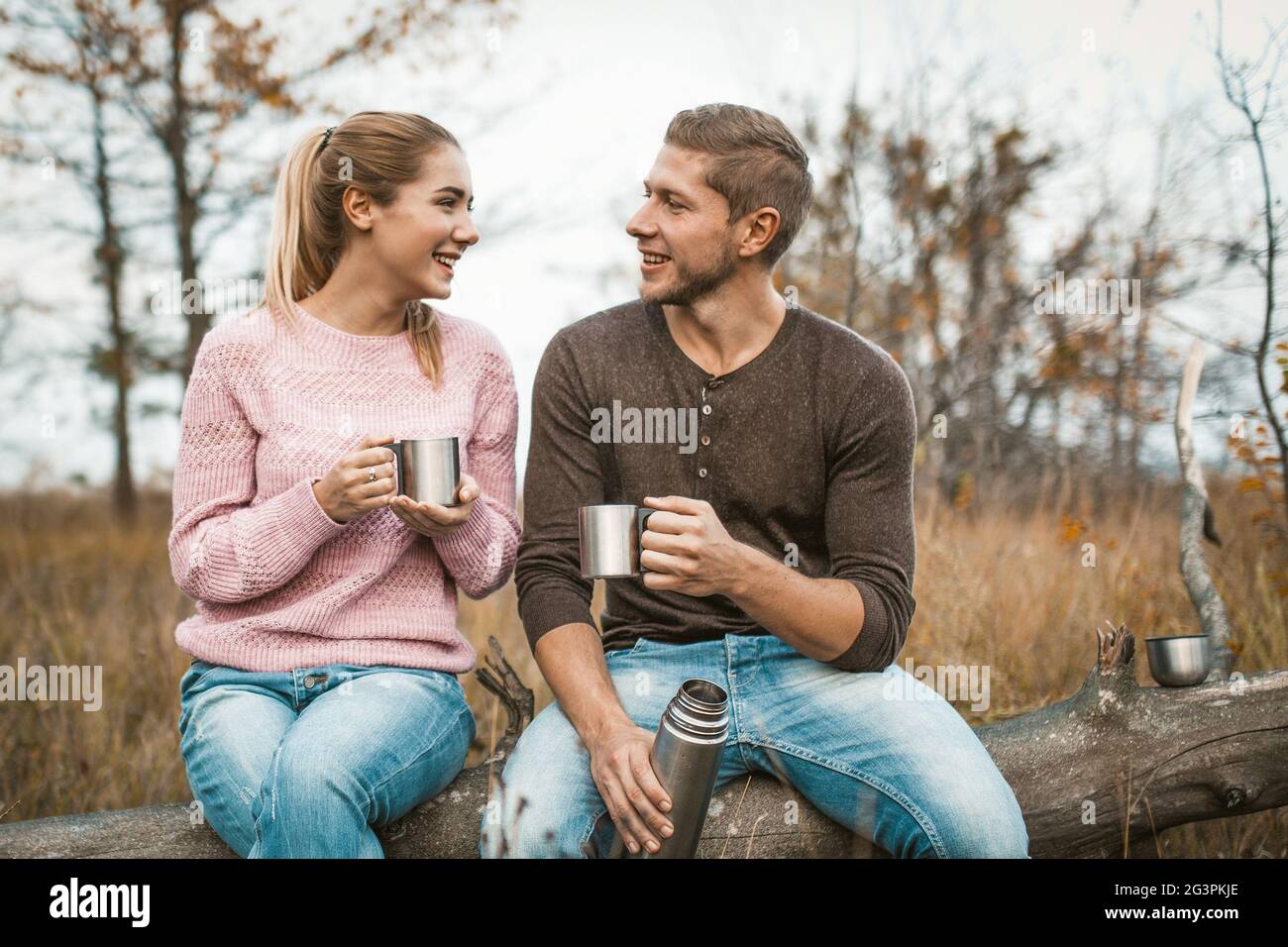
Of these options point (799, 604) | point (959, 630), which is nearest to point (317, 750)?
point (799, 604)

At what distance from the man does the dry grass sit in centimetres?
64

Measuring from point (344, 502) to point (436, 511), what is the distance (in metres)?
0.20

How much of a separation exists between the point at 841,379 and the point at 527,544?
0.85 m

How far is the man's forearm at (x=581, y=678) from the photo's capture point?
2396 mm

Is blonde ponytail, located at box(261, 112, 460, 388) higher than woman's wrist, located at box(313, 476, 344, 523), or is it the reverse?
blonde ponytail, located at box(261, 112, 460, 388)

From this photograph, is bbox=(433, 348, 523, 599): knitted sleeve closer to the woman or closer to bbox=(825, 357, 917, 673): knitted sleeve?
the woman

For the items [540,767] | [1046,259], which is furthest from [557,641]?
[1046,259]

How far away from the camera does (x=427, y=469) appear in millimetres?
2406

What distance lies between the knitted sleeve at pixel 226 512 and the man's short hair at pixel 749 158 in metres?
1.24

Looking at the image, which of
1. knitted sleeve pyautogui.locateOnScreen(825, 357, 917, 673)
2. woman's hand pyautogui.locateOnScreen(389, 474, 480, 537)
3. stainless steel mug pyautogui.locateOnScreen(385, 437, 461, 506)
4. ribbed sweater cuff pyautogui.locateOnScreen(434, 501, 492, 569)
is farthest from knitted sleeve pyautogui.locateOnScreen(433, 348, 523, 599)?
knitted sleeve pyautogui.locateOnScreen(825, 357, 917, 673)

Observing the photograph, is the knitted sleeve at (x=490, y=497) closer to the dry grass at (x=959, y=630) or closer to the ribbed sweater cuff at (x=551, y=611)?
the ribbed sweater cuff at (x=551, y=611)

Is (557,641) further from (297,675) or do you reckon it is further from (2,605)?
(2,605)

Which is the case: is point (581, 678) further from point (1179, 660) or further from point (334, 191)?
point (1179, 660)

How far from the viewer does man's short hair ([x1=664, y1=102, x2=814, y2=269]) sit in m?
2.86
